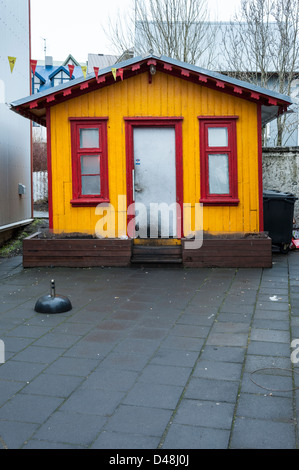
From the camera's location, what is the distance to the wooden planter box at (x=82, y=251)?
412 inches

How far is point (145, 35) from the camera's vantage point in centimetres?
2109

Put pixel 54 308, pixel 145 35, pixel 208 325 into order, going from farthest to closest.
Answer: pixel 145 35, pixel 54 308, pixel 208 325

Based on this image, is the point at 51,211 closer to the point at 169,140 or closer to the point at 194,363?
the point at 169,140

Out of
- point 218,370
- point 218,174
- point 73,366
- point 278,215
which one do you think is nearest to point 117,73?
point 218,174

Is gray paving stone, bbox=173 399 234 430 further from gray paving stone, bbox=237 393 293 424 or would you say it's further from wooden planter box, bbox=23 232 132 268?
wooden planter box, bbox=23 232 132 268

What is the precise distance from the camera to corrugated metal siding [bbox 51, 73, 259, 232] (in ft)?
35.0

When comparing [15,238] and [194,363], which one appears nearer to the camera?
[194,363]

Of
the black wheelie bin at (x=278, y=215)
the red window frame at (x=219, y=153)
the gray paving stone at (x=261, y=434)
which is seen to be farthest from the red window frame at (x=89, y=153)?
the gray paving stone at (x=261, y=434)

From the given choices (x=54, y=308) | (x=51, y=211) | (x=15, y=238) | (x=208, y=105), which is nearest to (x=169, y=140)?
(x=208, y=105)

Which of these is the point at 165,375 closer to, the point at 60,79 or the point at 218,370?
the point at 218,370

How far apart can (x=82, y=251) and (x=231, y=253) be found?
303cm

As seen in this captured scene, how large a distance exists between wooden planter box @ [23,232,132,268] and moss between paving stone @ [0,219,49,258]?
36.9 inches

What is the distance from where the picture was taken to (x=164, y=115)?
10727mm

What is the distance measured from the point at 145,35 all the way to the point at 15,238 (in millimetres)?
11170
